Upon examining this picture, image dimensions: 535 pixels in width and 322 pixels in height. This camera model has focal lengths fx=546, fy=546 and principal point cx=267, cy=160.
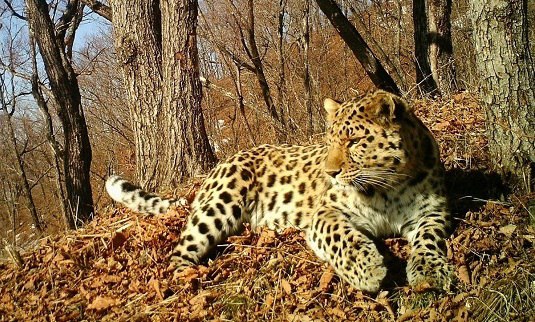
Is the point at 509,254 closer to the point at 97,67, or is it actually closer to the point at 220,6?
the point at 220,6

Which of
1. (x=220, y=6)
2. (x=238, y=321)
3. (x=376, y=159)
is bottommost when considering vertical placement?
(x=238, y=321)

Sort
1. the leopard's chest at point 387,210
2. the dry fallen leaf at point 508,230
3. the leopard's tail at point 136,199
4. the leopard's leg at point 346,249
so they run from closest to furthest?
the leopard's leg at point 346,249 < the dry fallen leaf at point 508,230 < the leopard's chest at point 387,210 < the leopard's tail at point 136,199

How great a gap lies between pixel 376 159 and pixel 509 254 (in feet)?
4.06

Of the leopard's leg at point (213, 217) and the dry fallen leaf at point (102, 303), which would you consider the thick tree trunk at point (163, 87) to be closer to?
the leopard's leg at point (213, 217)

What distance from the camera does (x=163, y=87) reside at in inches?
321

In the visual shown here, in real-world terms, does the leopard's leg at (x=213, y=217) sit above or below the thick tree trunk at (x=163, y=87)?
below

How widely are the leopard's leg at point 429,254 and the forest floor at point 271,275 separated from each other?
8 cm

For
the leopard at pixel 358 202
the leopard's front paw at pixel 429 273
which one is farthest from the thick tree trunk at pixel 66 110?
the leopard's front paw at pixel 429 273

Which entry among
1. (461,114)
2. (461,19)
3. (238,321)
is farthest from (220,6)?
(238,321)

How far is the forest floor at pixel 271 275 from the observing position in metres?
3.84

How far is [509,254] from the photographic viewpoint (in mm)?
4078

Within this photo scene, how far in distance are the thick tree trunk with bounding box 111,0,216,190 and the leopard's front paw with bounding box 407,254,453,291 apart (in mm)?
4429

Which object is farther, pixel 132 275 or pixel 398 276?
pixel 132 275

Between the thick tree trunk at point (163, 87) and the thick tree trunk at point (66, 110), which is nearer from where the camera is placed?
→ the thick tree trunk at point (163, 87)
